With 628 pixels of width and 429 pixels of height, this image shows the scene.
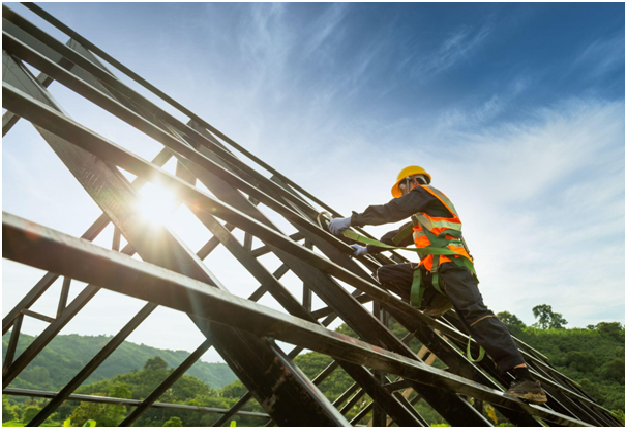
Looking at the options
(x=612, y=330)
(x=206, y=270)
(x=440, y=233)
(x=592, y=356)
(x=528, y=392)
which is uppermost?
(x=612, y=330)

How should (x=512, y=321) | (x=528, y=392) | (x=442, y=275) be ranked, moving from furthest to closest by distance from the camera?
1. (x=512, y=321)
2. (x=442, y=275)
3. (x=528, y=392)

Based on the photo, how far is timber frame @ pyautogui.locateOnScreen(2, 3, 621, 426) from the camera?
3.53 feet

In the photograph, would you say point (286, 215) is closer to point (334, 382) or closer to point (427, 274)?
point (427, 274)

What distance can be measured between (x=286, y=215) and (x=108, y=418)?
30.9 metres

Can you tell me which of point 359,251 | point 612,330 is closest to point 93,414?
point 359,251

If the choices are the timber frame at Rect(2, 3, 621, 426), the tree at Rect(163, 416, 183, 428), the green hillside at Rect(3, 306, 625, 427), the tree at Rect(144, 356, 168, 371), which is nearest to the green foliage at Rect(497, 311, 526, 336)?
the green hillside at Rect(3, 306, 625, 427)

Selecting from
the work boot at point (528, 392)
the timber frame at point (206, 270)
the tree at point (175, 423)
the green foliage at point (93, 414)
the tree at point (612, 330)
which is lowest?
the tree at point (175, 423)

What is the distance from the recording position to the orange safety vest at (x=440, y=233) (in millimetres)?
2988

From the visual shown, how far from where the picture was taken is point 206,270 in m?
1.56

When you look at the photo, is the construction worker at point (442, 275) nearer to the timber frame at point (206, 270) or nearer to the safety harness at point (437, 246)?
the safety harness at point (437, 246)

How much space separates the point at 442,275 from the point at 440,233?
1.11 ft

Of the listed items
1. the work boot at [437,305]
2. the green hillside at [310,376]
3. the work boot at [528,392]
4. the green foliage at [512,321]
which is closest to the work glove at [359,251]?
the work boot at [437,305]

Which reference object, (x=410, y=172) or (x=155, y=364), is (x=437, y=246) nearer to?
(x=410, y=172)

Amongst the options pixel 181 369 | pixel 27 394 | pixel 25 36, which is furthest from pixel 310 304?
pixel 27 394
